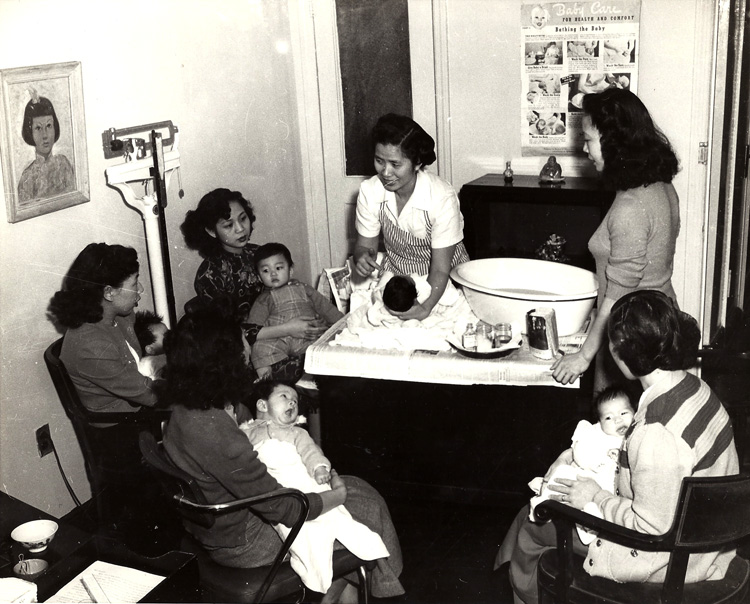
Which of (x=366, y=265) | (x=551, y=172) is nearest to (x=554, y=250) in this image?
(x=551, y=172)

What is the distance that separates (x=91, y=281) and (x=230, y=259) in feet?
3.20

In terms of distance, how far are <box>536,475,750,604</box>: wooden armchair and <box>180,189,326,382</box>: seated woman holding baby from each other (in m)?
1.71

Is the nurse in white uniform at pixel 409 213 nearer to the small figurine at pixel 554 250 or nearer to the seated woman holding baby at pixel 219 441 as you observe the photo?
the seated woman holding baby at pixel 219 441

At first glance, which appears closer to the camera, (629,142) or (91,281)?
(629,142)

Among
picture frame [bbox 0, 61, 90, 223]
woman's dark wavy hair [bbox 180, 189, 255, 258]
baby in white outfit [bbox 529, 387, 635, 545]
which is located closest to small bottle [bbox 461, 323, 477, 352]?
baby in white outfit [bbox 529, 387, 635, 545]

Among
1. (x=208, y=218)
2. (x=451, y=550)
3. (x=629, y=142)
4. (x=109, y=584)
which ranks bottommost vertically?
(x=451, y=550)

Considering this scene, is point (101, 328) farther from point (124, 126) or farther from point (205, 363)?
point (124, 126)

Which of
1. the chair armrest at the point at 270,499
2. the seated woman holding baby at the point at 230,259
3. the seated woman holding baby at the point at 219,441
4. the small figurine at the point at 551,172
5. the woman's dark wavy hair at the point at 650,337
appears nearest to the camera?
the woman's dark wavy hair at the point at 650,337

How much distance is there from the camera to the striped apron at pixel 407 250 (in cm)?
346

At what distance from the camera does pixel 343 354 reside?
2.80 metres

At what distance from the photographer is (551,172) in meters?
4.57

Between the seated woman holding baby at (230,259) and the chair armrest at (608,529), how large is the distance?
1.74 meters

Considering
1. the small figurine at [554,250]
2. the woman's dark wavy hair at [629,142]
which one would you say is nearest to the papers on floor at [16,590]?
the woman's dark wavy hair at [629,142]

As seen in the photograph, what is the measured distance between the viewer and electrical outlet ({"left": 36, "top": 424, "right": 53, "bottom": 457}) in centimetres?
302
